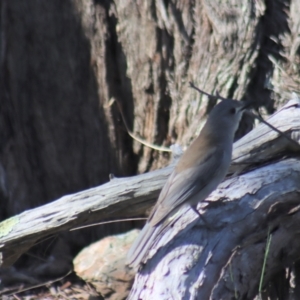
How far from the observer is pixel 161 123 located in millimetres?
6293

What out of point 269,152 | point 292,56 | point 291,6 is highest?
point 291,6

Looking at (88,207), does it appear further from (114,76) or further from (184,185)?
(114,76)

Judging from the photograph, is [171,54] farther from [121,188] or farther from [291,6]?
[121,188]

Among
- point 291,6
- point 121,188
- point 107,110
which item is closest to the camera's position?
point 121,188

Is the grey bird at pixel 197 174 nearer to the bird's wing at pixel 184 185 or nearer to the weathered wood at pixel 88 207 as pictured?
the bird's wing at pixel 184 185

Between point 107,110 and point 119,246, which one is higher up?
point 107,110

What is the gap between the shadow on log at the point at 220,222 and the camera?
412cm

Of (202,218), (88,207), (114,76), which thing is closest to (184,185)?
(202,218)

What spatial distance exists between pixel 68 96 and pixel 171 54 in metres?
0.92

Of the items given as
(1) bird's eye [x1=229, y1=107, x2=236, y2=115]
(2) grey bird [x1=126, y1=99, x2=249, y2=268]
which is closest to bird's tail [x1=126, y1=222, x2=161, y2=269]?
(2) grey bird [x1=126, y1=99, x2=249, y2=268]

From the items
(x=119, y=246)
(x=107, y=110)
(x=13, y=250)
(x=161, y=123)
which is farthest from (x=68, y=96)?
(x=13, y=250)

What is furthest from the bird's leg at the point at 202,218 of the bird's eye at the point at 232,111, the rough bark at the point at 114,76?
the rough bark at the point at 114,76

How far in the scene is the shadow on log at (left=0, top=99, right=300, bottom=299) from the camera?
4.12 m

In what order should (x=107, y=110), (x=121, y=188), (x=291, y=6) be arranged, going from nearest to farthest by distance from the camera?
(x=121, y=188) < (x=291, y=6) < (x=107, y=110)
